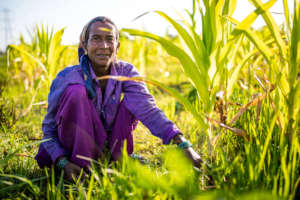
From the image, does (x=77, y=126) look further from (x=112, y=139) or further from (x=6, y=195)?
(x=6, y=195)

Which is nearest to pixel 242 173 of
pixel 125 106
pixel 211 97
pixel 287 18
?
pixel 211 97

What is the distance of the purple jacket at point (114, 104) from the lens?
1.22m

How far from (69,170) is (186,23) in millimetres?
904

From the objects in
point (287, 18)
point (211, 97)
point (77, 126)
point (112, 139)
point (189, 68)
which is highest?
point (287, 18)

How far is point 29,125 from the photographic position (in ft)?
7.30

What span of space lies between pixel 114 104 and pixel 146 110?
0.24 metres

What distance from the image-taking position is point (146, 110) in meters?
1.31

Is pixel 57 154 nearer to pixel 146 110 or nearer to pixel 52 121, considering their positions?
pixel 52 121

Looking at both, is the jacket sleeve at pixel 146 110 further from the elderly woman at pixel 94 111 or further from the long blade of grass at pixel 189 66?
the long blade of grass at pixel 189 66

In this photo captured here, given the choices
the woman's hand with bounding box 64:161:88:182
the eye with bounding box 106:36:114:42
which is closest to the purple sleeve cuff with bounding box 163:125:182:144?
the woman's hand with bounding box 64:161:88:182

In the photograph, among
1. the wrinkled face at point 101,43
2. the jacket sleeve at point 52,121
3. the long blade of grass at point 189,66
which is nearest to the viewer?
the long blade of grass at point 189,66

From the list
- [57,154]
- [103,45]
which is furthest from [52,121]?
[103,45]

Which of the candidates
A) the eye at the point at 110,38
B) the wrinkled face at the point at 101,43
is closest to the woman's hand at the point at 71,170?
the wrinkled face at the point at 101,43

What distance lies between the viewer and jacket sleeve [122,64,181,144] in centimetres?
118
